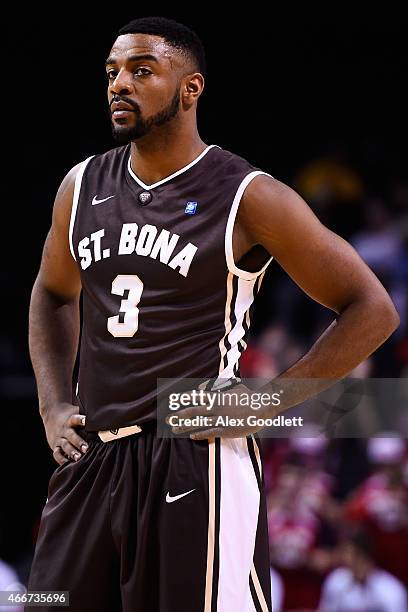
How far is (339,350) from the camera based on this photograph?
2879 mm

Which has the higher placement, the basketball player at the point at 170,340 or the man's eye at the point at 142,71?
the man's eye at the point at 142,71

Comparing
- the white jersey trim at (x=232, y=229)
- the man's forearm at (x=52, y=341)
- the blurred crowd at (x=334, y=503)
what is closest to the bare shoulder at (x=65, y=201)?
the man's forearm at (x=52, y=341)

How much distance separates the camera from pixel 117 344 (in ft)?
9.54

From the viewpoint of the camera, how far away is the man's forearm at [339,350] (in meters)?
2.85

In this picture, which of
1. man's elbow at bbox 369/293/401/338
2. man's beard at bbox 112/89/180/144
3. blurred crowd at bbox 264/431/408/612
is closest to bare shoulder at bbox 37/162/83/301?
man's beard at bbox 112/89/180/144

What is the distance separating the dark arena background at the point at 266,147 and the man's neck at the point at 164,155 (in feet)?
12.0

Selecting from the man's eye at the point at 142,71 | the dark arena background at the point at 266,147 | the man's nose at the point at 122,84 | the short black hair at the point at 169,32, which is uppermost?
the dark arena background at the point at 266,147

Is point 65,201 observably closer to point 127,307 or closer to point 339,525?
point 127,307

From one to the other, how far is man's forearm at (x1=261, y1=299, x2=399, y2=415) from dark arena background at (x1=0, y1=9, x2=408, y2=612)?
3.59m

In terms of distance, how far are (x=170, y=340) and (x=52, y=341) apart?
530 mm

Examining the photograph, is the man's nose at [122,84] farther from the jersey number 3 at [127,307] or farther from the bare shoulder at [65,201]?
the jersey number 3 at [127,307]

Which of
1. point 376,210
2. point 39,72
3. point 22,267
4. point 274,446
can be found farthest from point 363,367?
point 39,72

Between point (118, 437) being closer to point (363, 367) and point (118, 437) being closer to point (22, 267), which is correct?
point (363, 367)

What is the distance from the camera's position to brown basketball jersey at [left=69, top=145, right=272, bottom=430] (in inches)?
113
